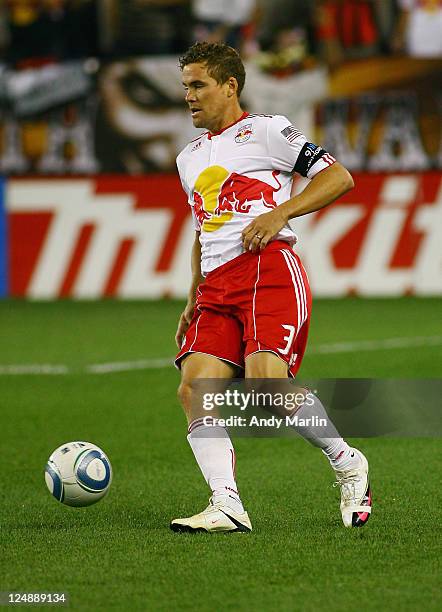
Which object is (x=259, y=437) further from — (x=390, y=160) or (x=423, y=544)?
(x=390, y=160)

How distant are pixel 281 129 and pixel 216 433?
1.23 meters

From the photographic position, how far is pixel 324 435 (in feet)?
17.3

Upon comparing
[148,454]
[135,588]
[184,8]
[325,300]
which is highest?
[184,8]

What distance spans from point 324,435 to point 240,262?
764mm

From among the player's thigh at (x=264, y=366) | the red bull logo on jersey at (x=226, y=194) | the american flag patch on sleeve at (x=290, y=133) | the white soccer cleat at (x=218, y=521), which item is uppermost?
the american flag patch on sleeve at (x=290, y=133)

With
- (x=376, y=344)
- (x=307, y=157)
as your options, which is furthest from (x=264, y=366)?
(x=376, y=344)

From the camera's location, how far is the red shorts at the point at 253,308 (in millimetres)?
5160

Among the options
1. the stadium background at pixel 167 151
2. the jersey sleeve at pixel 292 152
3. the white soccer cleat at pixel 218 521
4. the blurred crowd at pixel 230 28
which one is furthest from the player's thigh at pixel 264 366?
the blurred crowd at pixel 230 28

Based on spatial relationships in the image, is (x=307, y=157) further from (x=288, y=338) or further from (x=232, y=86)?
(x=288, y=338)

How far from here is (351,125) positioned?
17.8 metres

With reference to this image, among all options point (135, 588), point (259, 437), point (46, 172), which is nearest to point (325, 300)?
point (46, 172)

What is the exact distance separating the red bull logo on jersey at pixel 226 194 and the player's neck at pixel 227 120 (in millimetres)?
171

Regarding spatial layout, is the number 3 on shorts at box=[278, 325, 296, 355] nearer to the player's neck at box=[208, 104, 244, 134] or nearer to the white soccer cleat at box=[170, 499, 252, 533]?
the white soccer cleat at box=[170, 499, 252, 533]

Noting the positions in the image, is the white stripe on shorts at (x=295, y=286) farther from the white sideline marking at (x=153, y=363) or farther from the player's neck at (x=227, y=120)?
the white sideline marking at (x=153, y=363)
